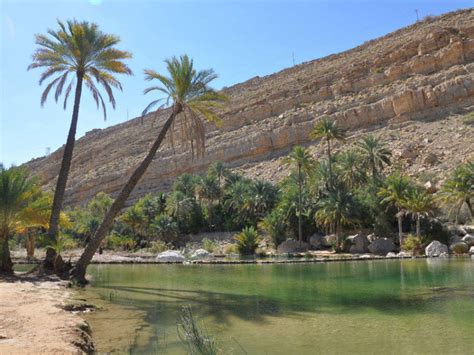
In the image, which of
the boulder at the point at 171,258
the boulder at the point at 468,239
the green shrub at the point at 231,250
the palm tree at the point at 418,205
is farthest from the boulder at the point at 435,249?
the boulder at the point at 171,258

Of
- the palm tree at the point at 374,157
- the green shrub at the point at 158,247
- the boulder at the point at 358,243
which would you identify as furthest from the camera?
the green shrub at the point at 158,247

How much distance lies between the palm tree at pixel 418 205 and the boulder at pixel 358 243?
410 centimetres

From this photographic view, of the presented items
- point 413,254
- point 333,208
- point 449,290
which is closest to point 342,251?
point 333,208

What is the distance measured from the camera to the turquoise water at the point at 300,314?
25.0 feet

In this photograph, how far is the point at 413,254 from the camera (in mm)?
30438

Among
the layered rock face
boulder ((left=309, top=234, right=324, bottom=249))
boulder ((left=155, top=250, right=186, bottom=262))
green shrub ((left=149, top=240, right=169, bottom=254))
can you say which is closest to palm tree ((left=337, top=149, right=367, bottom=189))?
boulder ((left=309, top=234, right=324, bottom=249))

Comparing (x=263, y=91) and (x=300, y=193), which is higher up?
(x=263, y=91)

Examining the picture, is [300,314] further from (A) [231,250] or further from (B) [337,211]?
(A) [231,250]

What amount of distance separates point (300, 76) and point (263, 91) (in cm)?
762

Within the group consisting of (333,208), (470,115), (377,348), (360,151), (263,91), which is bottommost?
(377,348)

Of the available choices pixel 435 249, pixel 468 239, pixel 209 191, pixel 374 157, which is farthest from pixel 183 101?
pixel 209 191

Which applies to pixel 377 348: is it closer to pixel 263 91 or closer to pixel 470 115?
pixel 470 115

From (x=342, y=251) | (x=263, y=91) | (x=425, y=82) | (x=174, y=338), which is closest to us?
(x=174, y=338)

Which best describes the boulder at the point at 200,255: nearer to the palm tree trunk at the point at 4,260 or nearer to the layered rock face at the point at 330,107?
the palm tree trunk at the point at 4,260
